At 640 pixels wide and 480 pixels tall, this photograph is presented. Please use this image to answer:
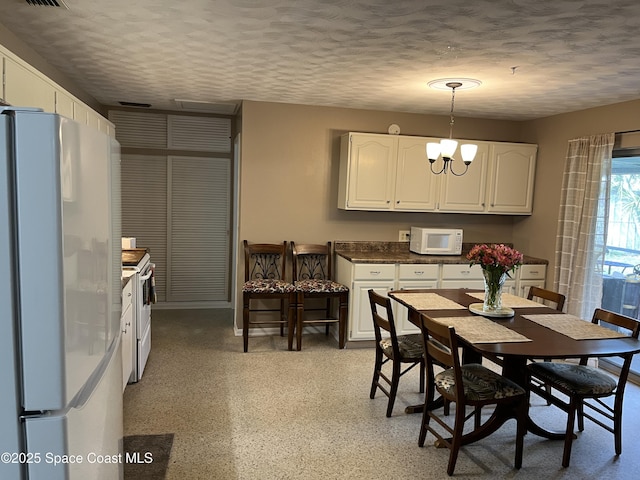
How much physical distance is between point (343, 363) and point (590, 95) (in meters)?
3.11

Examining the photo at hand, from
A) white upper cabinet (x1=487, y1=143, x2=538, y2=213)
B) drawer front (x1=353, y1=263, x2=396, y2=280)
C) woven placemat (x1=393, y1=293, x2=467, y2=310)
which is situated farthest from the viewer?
white upper cabinet (x1=487, y1=143, x2=538, y2=213)

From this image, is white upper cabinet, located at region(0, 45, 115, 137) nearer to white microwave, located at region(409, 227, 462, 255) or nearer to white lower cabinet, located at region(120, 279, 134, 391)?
white lower cabinet, located at region(120, 279, 134, 391)

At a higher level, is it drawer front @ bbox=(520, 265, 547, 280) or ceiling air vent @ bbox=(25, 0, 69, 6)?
ceiling air vent @ bbox=(25, 0, 69, 6)

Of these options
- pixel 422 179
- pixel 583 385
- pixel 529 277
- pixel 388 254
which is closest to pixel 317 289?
pixel 388 254

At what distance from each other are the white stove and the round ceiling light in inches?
106

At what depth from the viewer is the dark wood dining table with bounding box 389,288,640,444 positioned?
2.40 meters

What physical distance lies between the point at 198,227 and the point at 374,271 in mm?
2425

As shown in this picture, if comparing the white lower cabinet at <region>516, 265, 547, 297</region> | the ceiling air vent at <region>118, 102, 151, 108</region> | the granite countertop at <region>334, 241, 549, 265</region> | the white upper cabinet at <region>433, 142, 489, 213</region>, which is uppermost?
the ceiling air vent at <region>118, 102, 151, 108</region>

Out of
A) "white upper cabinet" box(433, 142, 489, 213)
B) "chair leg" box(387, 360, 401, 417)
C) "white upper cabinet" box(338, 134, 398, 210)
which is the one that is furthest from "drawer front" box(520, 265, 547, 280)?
"chair leg" box(387, 360, 401, 417)

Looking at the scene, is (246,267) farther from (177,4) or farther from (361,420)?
(177,4)

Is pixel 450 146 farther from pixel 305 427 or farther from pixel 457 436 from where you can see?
pixel 305 427

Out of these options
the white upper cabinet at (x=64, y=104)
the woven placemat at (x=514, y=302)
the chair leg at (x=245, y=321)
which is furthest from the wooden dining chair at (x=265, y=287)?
the white upper cabinet at (x=64, y=104)

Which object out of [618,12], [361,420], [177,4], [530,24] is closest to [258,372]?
[361,420]

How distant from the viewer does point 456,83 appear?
12.0 ft
